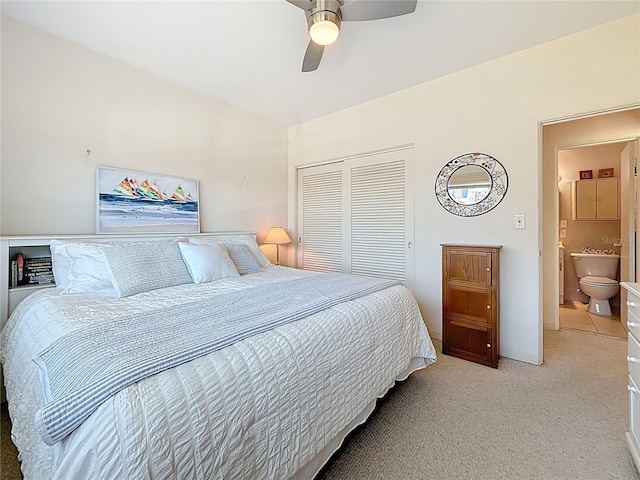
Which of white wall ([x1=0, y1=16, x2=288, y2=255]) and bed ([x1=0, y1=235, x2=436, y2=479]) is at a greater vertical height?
white wall ([x1=0, y1=16, x2=288, y2=255])

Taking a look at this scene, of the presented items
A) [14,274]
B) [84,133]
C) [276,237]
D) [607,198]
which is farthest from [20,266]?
[607,198]

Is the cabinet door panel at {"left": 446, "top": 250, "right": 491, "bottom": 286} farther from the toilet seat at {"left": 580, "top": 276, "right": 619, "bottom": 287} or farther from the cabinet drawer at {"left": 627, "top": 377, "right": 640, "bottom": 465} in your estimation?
the toilet seat at {"left": 580, "top": 276, "right": 619, "bottom": 287}

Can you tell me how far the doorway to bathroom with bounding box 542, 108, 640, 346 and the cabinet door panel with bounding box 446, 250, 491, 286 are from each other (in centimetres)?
133

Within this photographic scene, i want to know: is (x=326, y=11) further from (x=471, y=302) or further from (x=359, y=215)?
(x=471, y=302)

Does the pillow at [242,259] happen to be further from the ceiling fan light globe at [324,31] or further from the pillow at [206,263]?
the ceiling fan light globe at [324,31]

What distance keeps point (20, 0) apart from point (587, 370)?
4830mm

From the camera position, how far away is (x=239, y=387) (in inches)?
37.8

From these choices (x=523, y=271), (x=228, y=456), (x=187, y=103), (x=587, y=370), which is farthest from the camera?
(x=187, y=103)

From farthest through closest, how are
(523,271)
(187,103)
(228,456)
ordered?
(187,103)
(523,271)
(228,456)

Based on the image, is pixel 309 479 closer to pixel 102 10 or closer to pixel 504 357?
pixel 504 357

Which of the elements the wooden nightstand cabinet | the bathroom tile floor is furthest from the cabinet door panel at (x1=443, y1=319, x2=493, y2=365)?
the bathroom tile floor

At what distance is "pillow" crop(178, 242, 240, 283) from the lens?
2203 millimetres

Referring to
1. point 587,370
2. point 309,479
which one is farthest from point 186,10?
point 587,370

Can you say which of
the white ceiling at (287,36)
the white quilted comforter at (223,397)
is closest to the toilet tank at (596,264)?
the white ceiling at (287,36)
